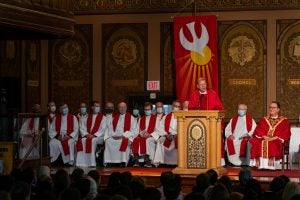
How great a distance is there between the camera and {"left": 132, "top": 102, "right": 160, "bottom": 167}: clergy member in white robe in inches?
663

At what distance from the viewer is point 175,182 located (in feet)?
26.8

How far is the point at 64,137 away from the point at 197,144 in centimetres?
446

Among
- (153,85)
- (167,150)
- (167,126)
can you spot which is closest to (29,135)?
(167,150)

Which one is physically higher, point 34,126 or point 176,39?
point 176,39

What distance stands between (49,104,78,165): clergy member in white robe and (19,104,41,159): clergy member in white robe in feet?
8.98

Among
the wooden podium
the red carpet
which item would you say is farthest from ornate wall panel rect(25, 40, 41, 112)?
the wooden podium

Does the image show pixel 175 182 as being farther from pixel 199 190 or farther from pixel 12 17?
pixel 12 17

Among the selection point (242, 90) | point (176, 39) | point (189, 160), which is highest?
point (176, 39)

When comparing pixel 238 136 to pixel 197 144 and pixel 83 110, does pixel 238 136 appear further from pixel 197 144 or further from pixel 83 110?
pixel 83 110

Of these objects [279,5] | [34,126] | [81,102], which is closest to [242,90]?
[279,5]

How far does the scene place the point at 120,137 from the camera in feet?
56.1

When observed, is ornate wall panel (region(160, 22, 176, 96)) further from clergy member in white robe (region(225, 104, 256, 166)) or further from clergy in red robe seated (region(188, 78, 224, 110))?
clergy in red robe seated (region(188, 78, 224, 110))

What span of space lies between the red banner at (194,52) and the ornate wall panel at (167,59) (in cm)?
73

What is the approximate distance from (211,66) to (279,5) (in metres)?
2.31
